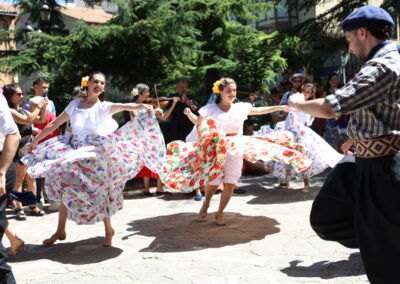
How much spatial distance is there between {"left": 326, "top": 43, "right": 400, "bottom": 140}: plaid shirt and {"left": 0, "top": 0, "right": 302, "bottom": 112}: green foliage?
10.6 meters

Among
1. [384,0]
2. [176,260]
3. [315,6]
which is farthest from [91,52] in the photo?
[176,260]

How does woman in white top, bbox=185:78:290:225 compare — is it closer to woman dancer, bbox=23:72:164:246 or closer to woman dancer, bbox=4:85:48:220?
woman dancer, bbox=23:72:164:246

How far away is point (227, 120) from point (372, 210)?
131 inches

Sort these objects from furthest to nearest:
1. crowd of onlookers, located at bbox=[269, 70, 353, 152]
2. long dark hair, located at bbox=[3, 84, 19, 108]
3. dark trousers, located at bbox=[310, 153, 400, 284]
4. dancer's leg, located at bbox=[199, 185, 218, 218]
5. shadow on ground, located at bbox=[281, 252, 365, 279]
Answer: crowd of onlookers, located at bbox=[269, 70, 353, 152] < long dark hair, located at bbox=[3, 84, 19, 108] < dancer's leg, located at bbox=[199, 185, 218, 218] < shadow on ground, located at bbox=[281, 252, 365, 279] < dark trousers, located at bbox=[310, 153, 400, 284]

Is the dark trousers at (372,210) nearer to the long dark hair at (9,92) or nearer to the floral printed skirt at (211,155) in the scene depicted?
the floral printed skirt at (211,155)

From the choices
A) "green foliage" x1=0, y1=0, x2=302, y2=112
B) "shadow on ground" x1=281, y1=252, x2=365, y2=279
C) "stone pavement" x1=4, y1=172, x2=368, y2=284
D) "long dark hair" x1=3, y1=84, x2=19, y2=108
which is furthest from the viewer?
"green foliage" x1=0, y1=0, x2=302, y2=112

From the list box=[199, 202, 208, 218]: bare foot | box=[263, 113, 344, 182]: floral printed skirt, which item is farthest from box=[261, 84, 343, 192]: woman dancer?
box=[199, 202, 208, 218]: bare foot

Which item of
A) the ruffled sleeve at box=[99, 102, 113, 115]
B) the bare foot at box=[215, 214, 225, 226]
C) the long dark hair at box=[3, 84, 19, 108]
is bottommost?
the bare foot at box=[215, 214, 225, 226]

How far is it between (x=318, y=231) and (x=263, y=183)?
595 cm

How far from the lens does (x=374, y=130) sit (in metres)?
2.71

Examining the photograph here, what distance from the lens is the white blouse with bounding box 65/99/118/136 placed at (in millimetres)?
5059

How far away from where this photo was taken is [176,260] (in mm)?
4461

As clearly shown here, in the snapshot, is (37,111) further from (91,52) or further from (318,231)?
(91,52)

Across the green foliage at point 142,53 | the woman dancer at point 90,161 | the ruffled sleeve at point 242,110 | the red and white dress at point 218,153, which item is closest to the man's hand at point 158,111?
the woman dancer at point 90,161
